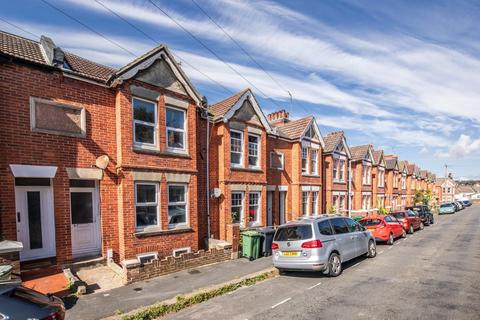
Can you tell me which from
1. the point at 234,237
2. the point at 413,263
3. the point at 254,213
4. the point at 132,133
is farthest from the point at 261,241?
the point at 132,133

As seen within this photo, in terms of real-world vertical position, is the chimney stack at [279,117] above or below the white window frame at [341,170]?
above

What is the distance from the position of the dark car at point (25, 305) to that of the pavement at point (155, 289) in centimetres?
246

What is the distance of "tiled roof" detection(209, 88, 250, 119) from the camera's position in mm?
13273

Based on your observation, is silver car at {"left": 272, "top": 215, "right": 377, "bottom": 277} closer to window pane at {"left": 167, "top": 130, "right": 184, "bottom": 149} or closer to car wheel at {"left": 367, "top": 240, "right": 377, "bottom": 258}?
car wheel at {"left": 367, "top": 240, "right": 377, "bottom": 258}

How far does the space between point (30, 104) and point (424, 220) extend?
88.7 feet

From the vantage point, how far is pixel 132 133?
9.84 m

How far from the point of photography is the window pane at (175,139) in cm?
1102

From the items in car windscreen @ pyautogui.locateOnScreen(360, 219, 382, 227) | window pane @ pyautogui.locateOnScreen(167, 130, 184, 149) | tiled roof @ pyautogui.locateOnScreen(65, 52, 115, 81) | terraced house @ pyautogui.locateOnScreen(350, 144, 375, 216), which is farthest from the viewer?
terraced house @ pyautogui.locateOnScreen(350, 144, 375, 216)

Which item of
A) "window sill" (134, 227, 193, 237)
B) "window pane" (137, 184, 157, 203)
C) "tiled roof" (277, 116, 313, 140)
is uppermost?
"tiled roof" (277, 116, 313, 140)

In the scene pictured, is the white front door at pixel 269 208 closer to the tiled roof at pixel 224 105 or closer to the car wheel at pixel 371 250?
the tiled roof at pixel 224 105

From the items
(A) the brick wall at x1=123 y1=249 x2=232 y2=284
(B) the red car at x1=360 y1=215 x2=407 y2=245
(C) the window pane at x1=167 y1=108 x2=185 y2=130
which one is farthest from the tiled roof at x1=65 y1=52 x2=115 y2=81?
(B) the red car at x1=360 y1=215 x2=407 y2=245

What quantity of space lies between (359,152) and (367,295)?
2346 cm

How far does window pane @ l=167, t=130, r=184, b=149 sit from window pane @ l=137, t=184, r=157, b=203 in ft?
5.94

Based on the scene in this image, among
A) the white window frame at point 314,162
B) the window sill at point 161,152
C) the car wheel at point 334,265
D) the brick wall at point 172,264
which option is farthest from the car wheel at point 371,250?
the white window frame at point 314,162
